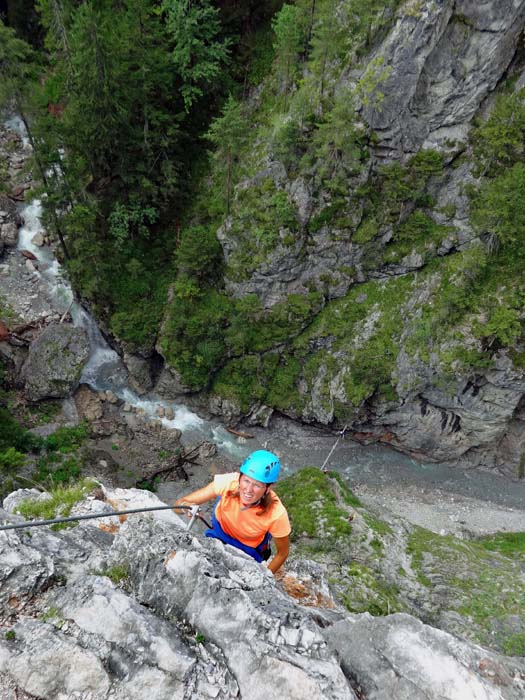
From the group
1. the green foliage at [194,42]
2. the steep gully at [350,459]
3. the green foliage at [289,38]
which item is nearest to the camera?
Result: the green foliage at [289,38]

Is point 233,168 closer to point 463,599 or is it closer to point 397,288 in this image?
point 397,288

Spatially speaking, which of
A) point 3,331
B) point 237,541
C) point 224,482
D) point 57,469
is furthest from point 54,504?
point 3,331

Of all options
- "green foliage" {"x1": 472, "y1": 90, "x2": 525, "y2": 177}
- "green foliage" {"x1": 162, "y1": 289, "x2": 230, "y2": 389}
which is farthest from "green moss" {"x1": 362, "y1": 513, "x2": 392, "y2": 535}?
"green foliage" {"x1": 472, "y1": 90, "x2": 525, "y2": 177}

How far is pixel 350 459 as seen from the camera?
24.0m

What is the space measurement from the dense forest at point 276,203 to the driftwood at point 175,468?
3.87m

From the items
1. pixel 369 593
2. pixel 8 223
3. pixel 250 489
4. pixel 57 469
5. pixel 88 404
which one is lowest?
pixel 57 469

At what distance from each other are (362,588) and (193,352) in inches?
646

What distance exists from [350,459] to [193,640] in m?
20.7

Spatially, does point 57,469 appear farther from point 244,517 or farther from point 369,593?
point 244,517

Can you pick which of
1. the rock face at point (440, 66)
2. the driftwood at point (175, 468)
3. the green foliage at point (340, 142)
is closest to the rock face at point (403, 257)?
the rock face at point (440, 66)

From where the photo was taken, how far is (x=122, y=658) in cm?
430

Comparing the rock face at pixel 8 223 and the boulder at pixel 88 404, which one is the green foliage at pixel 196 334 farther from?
the rock face at pixel 8 223

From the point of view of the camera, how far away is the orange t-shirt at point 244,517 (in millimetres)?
5371

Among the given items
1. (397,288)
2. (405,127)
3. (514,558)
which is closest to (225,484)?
(514,558)
